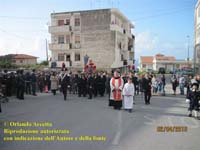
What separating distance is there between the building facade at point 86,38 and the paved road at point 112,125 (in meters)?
25.8

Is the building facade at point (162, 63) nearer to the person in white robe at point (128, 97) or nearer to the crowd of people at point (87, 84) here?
the crowd of people at point (87, 84)

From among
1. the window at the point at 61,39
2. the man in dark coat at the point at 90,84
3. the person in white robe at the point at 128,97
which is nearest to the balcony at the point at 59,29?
the window at the point at 61,39

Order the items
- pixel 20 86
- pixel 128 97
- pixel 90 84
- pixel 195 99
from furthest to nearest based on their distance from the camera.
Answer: pixel 90 84, pixel 20 86, pixel 128 97, pixel 195 99

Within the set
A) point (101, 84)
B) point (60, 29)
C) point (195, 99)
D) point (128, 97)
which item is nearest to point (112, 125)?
point (128, 97)

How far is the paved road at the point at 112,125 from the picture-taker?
662 cm

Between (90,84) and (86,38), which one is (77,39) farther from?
(90,84)

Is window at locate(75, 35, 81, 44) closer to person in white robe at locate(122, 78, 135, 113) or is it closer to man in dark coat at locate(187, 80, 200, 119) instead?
person in white robe at locate(122, 78, 135, 113)

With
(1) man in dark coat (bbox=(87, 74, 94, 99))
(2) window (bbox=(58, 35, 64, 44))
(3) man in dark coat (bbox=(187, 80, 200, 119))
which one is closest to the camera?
(3) man in dark coat (bbox=(187, 80, 200, 119))

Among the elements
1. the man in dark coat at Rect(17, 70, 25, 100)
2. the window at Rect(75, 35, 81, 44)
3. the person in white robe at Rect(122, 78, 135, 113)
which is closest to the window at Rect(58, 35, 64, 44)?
the window at Rect(75, 35, 81, 44)

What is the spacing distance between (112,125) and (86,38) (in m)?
31.3

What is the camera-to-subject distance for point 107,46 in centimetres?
3791

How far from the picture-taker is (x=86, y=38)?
39.0 metres

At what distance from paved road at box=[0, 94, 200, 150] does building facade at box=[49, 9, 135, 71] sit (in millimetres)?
25786

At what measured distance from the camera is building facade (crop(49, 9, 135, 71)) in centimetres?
3775
